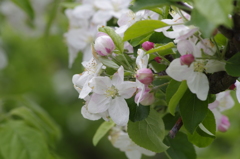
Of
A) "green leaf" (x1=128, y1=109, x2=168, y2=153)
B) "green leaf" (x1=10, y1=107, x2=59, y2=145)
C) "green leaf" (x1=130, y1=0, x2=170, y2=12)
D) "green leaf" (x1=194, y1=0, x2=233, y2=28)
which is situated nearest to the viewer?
"green leaf" (x1=194, y1=0, x2=233, y2=28)

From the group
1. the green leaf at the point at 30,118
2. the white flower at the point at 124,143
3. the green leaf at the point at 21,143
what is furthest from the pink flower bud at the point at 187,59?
the green leaf at the point at 30,118

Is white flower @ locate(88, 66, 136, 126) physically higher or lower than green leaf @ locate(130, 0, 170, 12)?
lower

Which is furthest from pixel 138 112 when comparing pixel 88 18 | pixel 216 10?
pixel 88 18

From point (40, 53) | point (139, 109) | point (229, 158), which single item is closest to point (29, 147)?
point (139, 109)

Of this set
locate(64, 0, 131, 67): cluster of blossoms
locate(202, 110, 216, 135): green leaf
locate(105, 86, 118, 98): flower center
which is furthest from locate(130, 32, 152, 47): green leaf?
locate(64, 0, 131, 67): cluster of blossoms

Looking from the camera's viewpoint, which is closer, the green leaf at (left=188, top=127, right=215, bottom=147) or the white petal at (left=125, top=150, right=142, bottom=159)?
the green leaf at (left=188, top=127, right=215, bottom=147)

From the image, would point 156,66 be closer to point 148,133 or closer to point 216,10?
point 148,133

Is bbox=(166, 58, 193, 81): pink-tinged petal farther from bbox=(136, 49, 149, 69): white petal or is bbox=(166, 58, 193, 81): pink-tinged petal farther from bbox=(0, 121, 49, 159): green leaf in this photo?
bbox=(0, 121, 49, 159): green leaf
